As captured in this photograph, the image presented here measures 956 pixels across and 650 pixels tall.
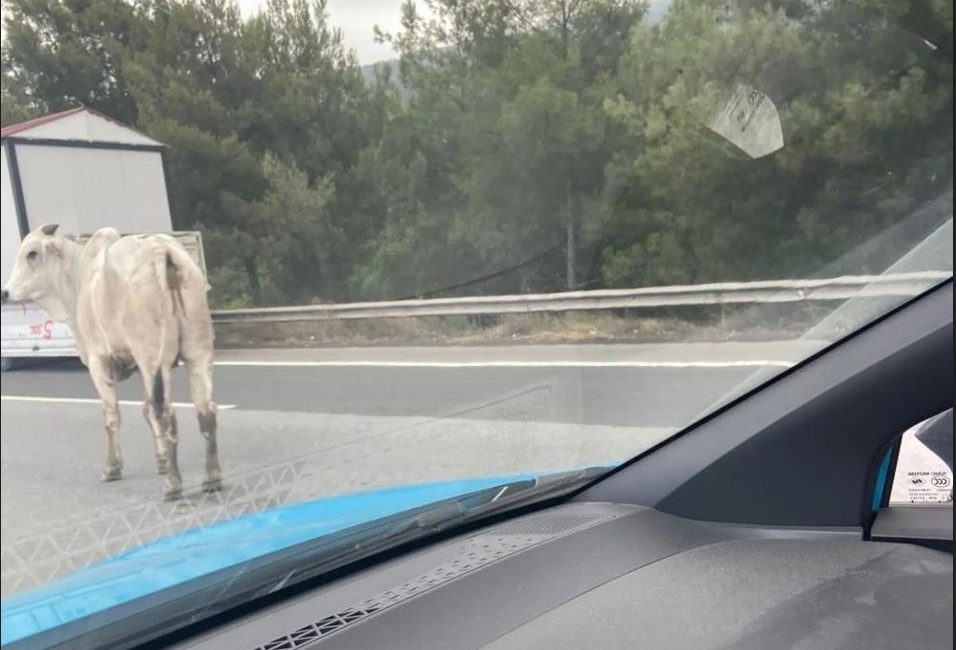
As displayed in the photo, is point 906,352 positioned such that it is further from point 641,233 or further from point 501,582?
point 641,233

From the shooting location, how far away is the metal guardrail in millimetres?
2447

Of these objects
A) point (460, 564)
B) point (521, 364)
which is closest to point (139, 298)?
point (521, 364)

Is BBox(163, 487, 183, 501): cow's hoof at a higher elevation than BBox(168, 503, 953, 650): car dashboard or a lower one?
lower

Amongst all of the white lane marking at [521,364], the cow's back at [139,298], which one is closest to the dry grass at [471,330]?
the white lane marking at [521,364]

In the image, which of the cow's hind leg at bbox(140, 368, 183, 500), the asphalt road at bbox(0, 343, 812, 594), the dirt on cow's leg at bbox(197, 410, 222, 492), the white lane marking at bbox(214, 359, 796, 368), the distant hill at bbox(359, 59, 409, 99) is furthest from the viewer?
the cow's hind leg at bbox(140, 368, 183, 500)

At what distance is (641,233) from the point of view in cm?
375

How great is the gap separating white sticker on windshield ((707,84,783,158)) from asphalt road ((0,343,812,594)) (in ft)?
2.43

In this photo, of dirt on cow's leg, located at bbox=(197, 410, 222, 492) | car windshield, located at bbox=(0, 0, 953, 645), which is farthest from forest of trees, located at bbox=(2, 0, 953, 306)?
dirt on cow's leg, located at bbox=(197, 410, 222, 492)

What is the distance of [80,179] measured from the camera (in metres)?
3.82

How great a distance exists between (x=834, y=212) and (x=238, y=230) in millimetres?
2716

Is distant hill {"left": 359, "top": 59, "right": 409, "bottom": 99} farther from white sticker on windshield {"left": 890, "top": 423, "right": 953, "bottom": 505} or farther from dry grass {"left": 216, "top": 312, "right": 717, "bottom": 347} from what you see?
white sticker on windshield {"left": 890, "top": 423, "right": 953, "bottom": 505}

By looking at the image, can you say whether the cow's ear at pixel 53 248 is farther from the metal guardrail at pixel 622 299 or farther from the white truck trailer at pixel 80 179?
the metal guardrail at pixel 622 299

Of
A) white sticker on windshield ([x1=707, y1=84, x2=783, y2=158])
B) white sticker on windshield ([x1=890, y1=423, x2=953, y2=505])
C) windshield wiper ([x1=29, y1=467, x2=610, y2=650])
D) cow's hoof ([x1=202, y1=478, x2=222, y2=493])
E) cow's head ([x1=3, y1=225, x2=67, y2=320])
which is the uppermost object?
white sticker on windshield ([x1=707, y1=84, x2=783, y2=158])

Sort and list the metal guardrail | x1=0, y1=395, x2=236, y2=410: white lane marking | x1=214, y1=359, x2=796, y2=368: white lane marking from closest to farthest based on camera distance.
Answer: the metal guardrail
x1=214, y1=359, x2=796, y2=368: white lane marking
x1=0, y1=395, x2=236, y2=410: white lane marking
